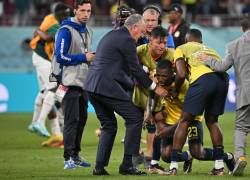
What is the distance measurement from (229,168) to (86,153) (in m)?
3.97

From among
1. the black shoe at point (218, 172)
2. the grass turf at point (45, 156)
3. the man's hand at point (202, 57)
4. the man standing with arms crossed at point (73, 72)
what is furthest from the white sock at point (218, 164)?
the man standing with arms crossed at point (73, 72)

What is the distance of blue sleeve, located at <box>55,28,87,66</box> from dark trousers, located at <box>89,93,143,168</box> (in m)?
1.43

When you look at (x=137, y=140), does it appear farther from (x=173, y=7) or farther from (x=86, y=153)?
(x=173, y=7)

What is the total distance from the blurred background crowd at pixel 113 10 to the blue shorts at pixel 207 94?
17.5 meters

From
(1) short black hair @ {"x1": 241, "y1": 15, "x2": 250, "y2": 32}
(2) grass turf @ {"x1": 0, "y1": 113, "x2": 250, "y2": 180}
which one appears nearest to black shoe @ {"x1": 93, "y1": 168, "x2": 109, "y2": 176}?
(2) grass turf @ {"x1": 0, "y1": 113, "x2": 250, "y2": 180}

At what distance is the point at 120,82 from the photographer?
1279 cm

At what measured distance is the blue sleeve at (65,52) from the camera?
14266mm

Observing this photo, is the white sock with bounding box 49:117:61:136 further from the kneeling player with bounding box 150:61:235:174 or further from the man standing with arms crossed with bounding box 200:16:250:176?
the man standing with arms crossed with bounding box 200:16:250:176

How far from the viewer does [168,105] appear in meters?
13.7

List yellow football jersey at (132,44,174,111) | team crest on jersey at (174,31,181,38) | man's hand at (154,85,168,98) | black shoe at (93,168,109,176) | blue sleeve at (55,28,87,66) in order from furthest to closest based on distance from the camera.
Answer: team crest on jersey at (174,31,181,38) < blue sleeve at (55,28,87,66) < yellow football jersey at (132,44,174,111) < black shoe at (93,168,109,176) < man's hand at (154,85,168,98)

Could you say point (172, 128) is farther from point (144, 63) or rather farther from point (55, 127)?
point (55, 127)

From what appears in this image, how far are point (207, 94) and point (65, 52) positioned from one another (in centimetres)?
263

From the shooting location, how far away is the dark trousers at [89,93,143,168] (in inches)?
503

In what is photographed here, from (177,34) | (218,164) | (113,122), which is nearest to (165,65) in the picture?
(113,122)
